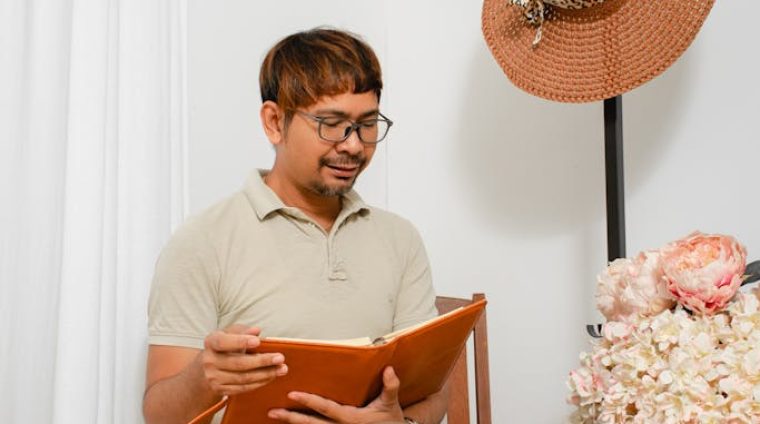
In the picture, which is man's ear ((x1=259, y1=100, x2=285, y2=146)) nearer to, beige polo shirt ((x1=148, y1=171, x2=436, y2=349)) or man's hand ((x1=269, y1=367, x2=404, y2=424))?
beige polo shirt ((x1=148, y1=171, x2=436, y2=349))

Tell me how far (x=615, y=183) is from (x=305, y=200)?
0.56m

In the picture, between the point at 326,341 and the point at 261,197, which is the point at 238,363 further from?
the point at 261,197

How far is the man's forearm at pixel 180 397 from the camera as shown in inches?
37.5

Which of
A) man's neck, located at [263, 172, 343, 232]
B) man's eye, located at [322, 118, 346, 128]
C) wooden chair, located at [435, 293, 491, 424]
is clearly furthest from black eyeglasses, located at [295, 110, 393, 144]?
wooden chair, located at [435, 293, 491, 424]

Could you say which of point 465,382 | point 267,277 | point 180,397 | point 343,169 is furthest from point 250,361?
Result: point 465,382

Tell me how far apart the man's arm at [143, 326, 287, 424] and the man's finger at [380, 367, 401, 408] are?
0.54 ft

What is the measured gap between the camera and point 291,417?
906mm

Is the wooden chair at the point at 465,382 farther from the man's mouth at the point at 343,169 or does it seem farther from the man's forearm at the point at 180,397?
the man's forearm at the point at 180,397

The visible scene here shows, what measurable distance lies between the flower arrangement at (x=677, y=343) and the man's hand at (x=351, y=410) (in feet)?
0.75

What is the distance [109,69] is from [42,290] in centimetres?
38

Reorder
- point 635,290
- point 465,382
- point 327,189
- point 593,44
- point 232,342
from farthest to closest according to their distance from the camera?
point 465,382 → point 593,44 → point 327,189 → point 635,290 → point 232,342

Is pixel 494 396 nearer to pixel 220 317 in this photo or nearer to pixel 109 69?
pixel 220 317

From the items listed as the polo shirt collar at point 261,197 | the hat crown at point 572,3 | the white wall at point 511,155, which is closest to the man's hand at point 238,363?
the polo shirt collar at point 261,197

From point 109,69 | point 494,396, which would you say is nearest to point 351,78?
point 109,69
